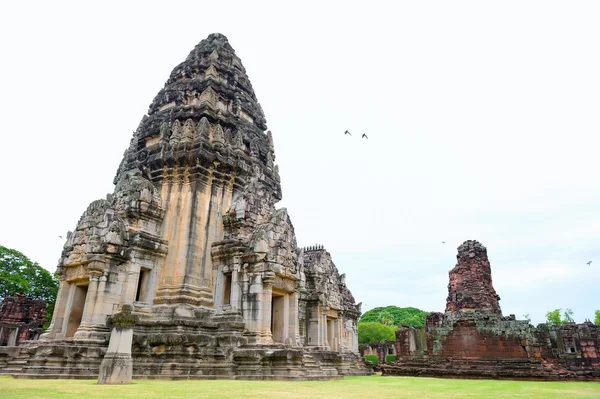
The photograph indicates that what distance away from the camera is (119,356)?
11.5 metres

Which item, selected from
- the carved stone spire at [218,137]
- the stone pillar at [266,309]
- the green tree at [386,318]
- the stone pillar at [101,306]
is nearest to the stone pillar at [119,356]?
the stone pillar at [101,306]

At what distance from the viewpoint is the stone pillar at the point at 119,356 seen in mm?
11219

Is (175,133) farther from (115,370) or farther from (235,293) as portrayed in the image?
(115,370)

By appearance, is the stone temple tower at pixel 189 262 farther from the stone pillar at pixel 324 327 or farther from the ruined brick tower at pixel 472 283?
the ruined brick tower at pixel 472 283

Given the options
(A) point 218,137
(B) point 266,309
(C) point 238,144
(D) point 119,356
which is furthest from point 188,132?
(D) point 119,356

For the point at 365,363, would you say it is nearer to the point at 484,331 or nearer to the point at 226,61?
the point at 484,331

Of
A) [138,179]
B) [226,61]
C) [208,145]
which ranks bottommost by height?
[138,179]

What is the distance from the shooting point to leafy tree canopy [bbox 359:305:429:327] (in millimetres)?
96312

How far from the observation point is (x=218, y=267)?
17438mm

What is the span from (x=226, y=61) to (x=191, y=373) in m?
16.6

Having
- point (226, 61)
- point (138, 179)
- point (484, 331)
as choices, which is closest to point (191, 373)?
point (138, 179)

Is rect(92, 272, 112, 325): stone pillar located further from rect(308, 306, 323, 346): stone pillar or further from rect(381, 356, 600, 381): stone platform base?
rect(381, 356, 600, 381): stone platform base

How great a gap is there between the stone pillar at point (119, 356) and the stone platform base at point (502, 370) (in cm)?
1878

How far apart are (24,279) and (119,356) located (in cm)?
4233
